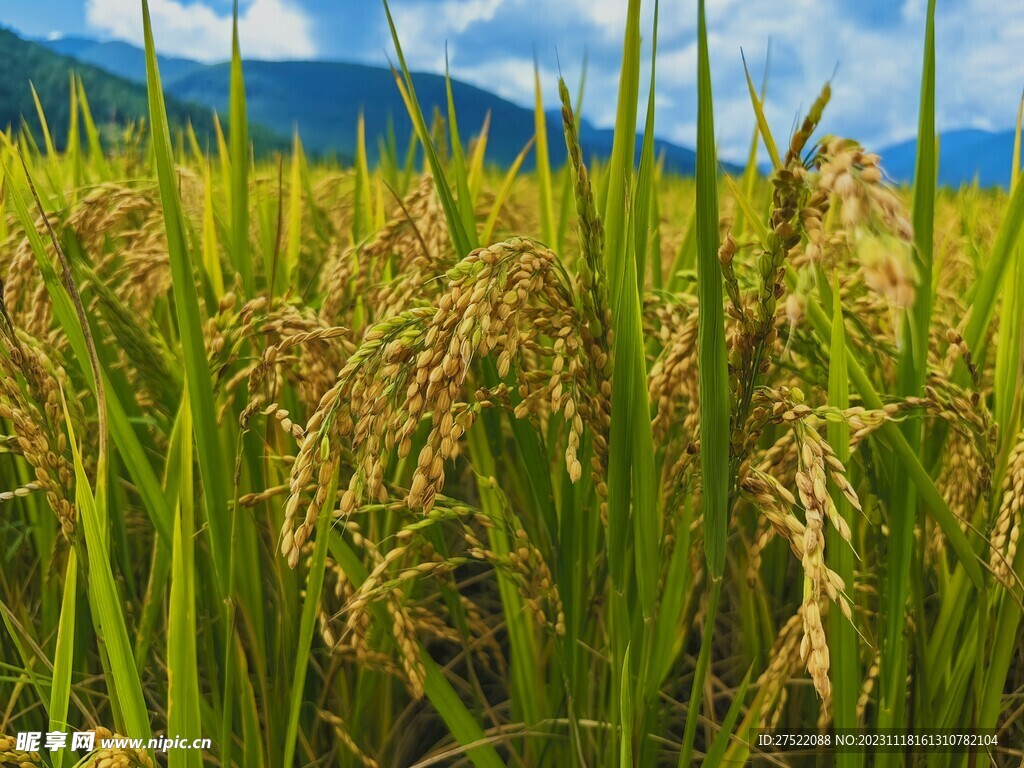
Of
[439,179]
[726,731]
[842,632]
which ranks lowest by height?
[726,731]

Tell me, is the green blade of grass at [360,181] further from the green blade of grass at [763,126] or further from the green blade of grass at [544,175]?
the green blade of grass at [763,126]

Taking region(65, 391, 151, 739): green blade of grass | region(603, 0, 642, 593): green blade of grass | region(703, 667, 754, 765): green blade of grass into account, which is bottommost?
region(703, 667, 754, 765): green blade of grass

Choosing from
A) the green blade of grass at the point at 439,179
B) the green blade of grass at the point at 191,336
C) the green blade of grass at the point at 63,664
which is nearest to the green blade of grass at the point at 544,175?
the green blade of grass at the point at 439,179

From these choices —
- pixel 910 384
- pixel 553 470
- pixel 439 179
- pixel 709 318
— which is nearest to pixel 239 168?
pixel 439 179

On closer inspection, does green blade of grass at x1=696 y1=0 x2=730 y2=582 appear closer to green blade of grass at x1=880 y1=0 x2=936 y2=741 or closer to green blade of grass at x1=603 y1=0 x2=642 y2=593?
green blade of grass at x1=603 y1=0 x2=642 y2=593

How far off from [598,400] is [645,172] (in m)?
0.28

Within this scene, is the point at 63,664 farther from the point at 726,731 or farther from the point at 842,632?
the point at 842,632

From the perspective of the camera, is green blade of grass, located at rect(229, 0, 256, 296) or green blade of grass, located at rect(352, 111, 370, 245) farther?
green blade of grass, located at rect(352, 111, 370, 245)

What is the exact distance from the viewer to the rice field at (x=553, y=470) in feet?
2.27

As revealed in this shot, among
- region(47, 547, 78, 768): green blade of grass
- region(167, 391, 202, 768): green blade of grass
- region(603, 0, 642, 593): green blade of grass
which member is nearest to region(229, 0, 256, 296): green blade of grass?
region(167, 391, 202, 768): green blade of grass

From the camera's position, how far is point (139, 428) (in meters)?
1.36

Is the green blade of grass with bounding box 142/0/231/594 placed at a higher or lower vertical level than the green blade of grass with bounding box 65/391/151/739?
higher

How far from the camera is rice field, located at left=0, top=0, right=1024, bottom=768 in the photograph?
0.69 meters

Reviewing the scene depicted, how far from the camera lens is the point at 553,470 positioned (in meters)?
1.40
